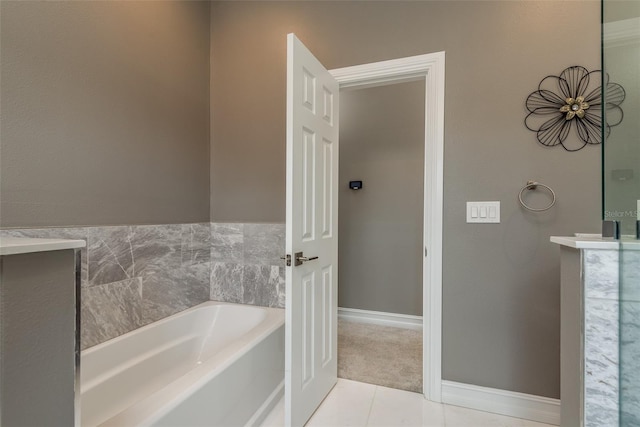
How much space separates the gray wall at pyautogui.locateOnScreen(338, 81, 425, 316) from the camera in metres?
3.08

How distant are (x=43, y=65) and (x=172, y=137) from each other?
0.77 metres

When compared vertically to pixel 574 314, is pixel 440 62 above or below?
above

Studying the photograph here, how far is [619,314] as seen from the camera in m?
0.94

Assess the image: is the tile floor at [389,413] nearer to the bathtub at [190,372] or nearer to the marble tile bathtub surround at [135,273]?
the bathtub at [190,372]

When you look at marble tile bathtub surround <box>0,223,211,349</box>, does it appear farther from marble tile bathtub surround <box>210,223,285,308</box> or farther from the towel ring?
the towel ring

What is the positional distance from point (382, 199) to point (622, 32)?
7.27 ft

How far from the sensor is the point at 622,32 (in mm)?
1078

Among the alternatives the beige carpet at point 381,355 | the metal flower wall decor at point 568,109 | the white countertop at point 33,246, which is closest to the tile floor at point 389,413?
the beige carpet at point 381,355

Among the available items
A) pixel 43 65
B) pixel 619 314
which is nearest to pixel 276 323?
pixel 619 314

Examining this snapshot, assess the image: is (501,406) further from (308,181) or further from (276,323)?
(308,181)

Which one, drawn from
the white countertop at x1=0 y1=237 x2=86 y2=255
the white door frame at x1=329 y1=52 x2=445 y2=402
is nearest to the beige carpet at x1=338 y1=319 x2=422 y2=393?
the white door frame at x1=329 y1=52 x2=445 y2=402

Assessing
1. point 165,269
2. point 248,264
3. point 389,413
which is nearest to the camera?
point 389,413

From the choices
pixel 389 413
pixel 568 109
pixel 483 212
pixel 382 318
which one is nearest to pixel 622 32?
pixel 568 109

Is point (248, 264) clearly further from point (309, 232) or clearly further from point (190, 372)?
point (190, 372)
